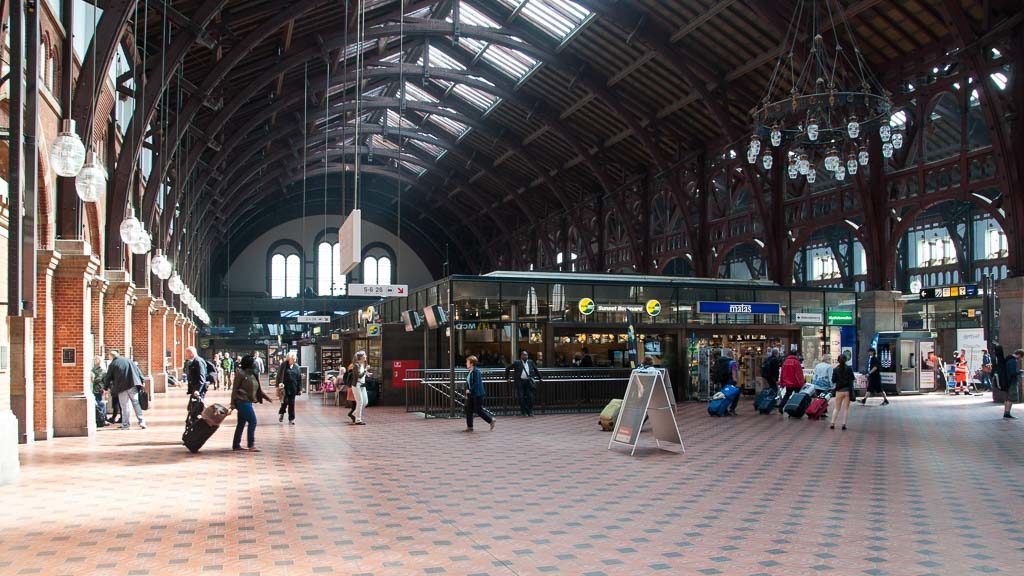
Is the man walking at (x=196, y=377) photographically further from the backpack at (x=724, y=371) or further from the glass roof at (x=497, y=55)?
the glass roof at (x=497, y=55)

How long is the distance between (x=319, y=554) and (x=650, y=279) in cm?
1877

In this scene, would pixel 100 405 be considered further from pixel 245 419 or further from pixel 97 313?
pixel 245 419

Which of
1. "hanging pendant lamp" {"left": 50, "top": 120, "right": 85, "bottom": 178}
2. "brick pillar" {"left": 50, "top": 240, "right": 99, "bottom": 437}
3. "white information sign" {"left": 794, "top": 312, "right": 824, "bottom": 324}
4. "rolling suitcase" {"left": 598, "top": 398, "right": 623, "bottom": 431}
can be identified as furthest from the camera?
"white information sign" {"left": 794, "top": 312, "right": 824, "bottom": 324}

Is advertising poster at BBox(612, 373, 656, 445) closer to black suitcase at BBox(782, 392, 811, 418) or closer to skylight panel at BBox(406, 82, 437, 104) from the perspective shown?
black suitcase at BBox(782, 392, 811, 418)

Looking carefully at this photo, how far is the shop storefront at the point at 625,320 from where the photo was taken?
69.3 ft

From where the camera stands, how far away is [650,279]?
78.6ft

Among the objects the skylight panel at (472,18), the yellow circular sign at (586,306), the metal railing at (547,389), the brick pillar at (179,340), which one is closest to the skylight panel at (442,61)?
the skylight panel at (472,18)

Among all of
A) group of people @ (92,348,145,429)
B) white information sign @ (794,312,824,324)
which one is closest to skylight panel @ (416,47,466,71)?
white information sign @ (794,312,824,324)

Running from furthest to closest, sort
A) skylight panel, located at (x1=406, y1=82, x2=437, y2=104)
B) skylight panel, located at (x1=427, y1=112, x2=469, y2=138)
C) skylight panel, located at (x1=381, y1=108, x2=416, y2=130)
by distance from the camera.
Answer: skylight panel, located at (x1=381, y1=108, x2=416, y2=130) → skylight panel, located at (x1=427, y1=112, x2=469, y2=138) → skylight panel, located at (x1=406, y1=82, x2=437, y2=104)

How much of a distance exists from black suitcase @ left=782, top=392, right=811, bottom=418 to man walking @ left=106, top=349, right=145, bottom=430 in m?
11.9

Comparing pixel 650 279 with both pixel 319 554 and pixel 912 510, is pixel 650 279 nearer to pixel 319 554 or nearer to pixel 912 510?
pixel 912 510

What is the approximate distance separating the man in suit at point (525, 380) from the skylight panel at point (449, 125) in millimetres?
23202

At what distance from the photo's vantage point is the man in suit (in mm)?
18469

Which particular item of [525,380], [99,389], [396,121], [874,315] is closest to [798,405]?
[525,380]
